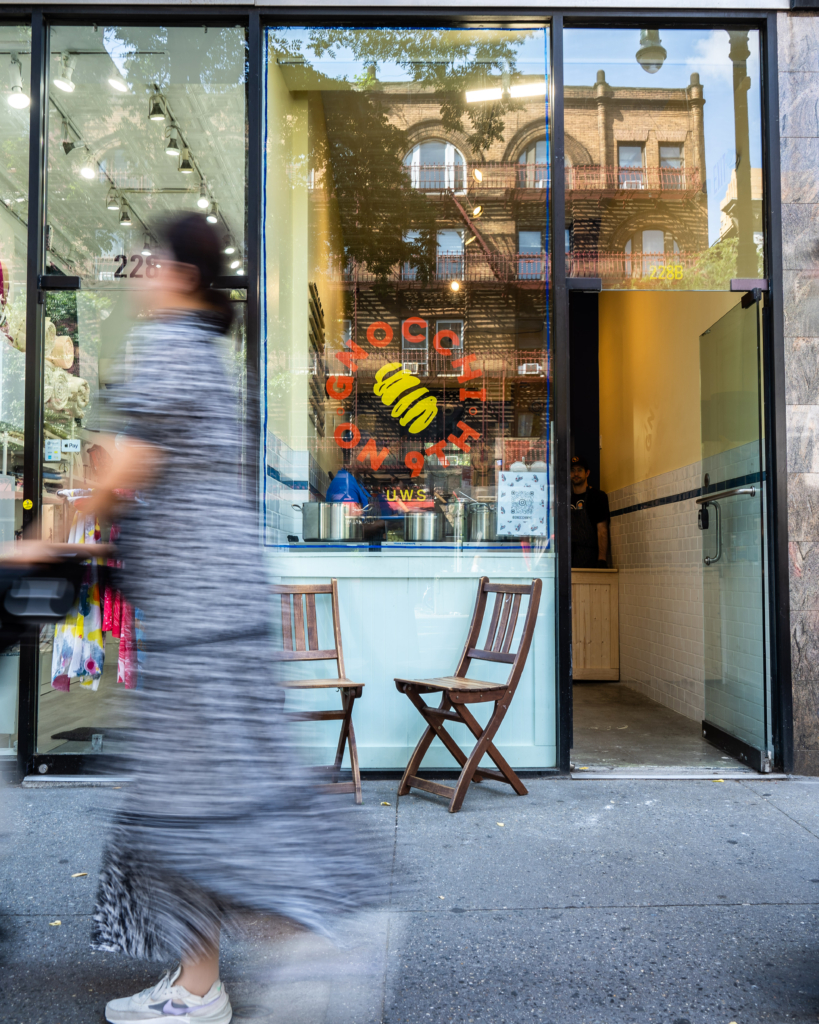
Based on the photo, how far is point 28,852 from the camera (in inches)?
131

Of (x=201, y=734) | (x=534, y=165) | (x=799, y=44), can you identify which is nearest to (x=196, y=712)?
(x=201, y=734)

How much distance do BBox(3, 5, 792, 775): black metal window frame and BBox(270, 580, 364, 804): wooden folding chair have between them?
1.09 meters

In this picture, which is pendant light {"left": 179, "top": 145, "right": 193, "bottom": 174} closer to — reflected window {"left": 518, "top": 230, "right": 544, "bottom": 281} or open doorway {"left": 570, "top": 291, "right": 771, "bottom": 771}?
reflected window {"left": 518, "top": 230, "right": 544, "bottom": 281}

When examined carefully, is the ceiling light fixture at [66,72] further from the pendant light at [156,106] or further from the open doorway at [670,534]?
the open doorway at [670,534]

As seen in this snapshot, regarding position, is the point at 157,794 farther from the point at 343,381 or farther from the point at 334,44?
the point at 334,44

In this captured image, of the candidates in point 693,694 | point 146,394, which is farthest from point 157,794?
point 693,694

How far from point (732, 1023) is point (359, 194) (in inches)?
185

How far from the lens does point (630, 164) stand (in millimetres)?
4676

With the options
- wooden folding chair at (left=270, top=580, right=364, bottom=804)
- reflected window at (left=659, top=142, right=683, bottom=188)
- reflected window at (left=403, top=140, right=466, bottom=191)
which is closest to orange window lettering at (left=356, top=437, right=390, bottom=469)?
wooden folding chair at (left=270, top=580, right=364, bottom=804)

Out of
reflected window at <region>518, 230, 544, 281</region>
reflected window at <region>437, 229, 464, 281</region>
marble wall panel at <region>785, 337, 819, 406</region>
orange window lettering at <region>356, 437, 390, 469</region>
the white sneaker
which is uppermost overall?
reflected window at <region>437, 229, 464, 281</region>

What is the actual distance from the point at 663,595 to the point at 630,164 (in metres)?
3.27

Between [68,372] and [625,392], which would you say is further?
[625,392]

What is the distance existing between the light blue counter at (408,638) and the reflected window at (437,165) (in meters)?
2.29

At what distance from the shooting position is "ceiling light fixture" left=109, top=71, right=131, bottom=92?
479cm
